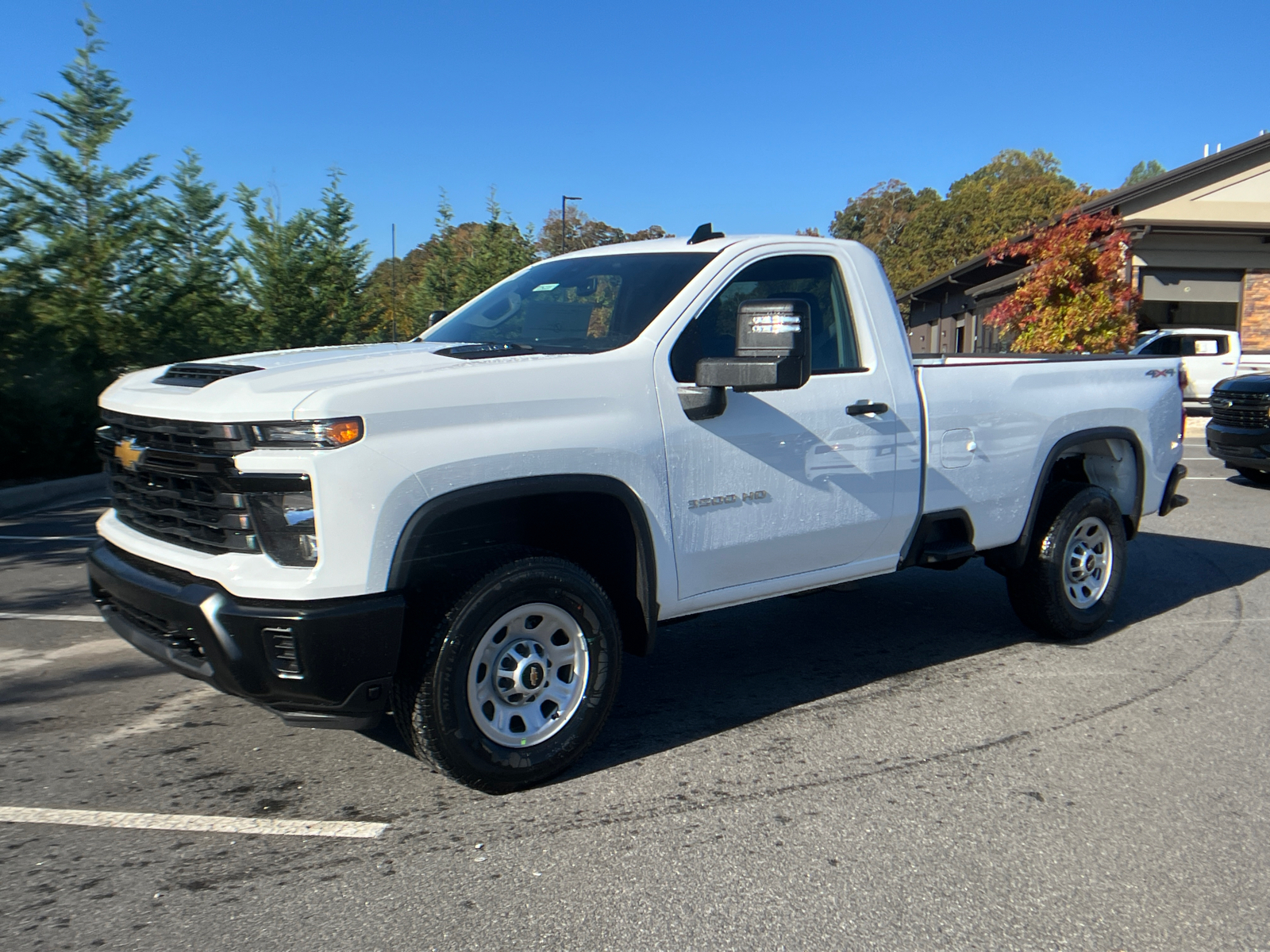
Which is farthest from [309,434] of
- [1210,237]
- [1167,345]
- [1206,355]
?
[1210,237]

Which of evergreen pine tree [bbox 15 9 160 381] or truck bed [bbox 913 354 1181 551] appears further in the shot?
evergreen pine tree [bbox 15 9 160 381]

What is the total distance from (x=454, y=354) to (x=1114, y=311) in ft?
62.0

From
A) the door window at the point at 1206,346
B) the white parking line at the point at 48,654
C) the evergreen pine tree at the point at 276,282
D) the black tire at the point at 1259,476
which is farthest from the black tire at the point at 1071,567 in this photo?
the door window at the point at 1206,346

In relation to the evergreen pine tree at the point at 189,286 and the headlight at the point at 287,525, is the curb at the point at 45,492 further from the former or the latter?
the headlight at the point at 287,525

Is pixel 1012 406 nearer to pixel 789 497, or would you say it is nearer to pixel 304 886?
pixel 789 497

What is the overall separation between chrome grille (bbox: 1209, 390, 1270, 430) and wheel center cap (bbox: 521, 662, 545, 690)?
10.7 metres

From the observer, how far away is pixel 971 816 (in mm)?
3773

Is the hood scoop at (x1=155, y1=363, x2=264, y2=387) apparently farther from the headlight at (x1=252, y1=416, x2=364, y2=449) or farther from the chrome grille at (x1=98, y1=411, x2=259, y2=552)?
the headlight at (x1=252, y1=416, x2=364, y2=449)

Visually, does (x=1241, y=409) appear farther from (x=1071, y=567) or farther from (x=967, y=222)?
(x=967, y=222)

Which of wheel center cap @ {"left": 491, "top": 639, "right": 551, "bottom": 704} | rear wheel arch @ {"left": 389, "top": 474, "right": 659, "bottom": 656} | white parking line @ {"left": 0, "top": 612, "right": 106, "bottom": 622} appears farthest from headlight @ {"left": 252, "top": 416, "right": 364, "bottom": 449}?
white parking line @ {"left": 0, "top": 612, "right": 106, "bottom": 622}

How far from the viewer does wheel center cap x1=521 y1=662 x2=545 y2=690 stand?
12.9ft

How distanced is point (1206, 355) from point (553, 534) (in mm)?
23307

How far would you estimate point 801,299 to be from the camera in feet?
15.1

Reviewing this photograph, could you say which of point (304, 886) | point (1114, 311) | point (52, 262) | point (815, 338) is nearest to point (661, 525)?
point (815, 338)
